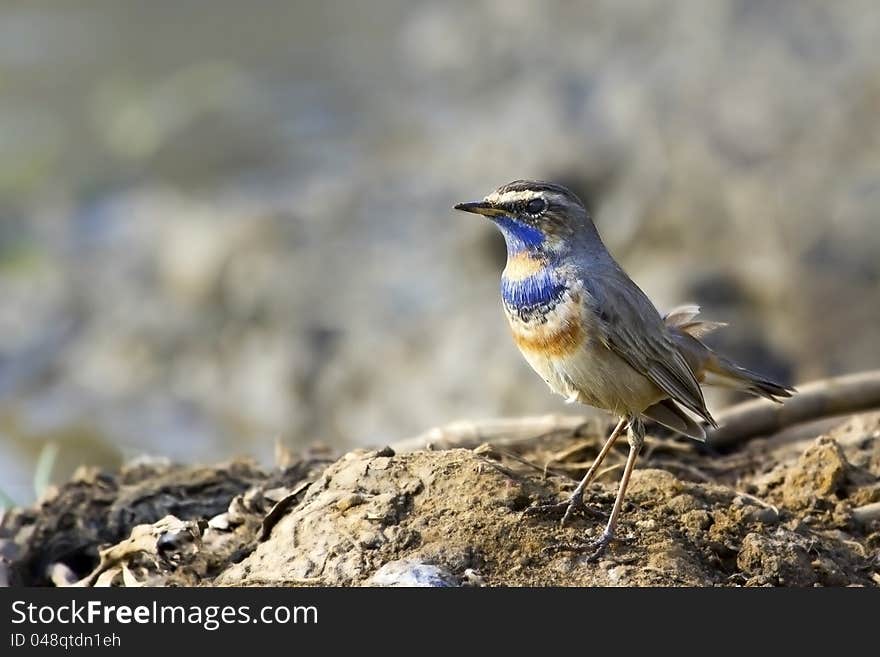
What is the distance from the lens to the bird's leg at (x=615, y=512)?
16.4 feet

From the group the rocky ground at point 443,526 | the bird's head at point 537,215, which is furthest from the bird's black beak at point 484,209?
the rocky ground at point 443,526

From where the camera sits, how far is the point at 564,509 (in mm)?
5234

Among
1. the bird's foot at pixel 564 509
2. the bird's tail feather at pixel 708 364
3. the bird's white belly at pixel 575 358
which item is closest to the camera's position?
the bird's foot at pixel 564 509

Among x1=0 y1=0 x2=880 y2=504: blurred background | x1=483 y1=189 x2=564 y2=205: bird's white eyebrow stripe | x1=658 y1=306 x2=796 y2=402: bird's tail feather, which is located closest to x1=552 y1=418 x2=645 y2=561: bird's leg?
x1=658 y1=306 x2=796 y2=402: bird's tail feather

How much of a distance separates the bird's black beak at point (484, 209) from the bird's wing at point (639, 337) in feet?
1.36

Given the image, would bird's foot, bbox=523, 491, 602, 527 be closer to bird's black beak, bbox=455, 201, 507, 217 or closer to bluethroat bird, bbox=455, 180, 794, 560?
bluethroat bird, bbox=455, 180, 794, 560

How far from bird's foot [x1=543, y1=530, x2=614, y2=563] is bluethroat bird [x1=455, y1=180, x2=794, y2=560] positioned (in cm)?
27

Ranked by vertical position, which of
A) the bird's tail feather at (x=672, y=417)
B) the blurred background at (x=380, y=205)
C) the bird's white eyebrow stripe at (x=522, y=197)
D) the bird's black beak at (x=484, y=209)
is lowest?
the bird's tail feather at (x=672, y=417)

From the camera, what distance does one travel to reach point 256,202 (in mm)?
15125

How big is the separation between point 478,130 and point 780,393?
10011 mm

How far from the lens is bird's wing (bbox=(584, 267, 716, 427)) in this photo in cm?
542

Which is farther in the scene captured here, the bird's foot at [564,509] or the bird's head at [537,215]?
the bird's head at [537,215]

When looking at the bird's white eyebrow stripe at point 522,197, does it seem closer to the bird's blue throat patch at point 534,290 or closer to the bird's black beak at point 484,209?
the bird's black beak at point 484,209

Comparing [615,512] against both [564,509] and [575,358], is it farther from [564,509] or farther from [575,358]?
[575,358]
